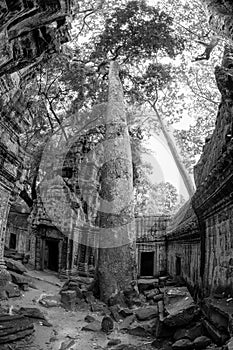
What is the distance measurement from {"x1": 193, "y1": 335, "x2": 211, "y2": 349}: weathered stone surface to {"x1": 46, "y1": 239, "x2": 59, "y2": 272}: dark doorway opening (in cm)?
1132

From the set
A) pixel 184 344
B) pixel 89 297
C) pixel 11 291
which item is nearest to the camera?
pixel 184 344

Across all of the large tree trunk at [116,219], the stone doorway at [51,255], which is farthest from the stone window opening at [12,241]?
the large tree trunk at [116,219]

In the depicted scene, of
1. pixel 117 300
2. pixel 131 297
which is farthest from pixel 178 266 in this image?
pixel 117 300

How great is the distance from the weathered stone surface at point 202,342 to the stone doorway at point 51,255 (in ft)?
36.8

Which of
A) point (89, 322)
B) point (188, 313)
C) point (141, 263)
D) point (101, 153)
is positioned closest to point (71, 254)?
point (141, 263)

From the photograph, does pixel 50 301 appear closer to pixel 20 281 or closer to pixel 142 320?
pixel 20 281

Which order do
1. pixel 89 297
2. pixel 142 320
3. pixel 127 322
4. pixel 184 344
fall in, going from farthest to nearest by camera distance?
1. pixel 89 297
2. pixel 127 322
3. pixel 142 320
4. pixel 184 344

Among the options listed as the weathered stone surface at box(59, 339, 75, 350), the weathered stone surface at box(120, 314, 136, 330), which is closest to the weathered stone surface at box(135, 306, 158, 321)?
the weathered stone surface at box(120, 314, 136, 330)

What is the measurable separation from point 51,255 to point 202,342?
1183 centimetres

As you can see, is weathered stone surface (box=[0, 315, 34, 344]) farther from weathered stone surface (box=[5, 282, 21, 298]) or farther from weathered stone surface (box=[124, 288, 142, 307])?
weathered stone surface (box=[124, 288, 142, 307])

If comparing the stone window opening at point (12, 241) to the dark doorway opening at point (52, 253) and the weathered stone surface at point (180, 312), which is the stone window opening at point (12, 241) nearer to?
the dark doorway opening at point (52, 253)

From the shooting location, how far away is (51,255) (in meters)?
14.8

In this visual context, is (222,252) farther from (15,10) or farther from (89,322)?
(89,322)

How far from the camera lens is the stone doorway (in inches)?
572
